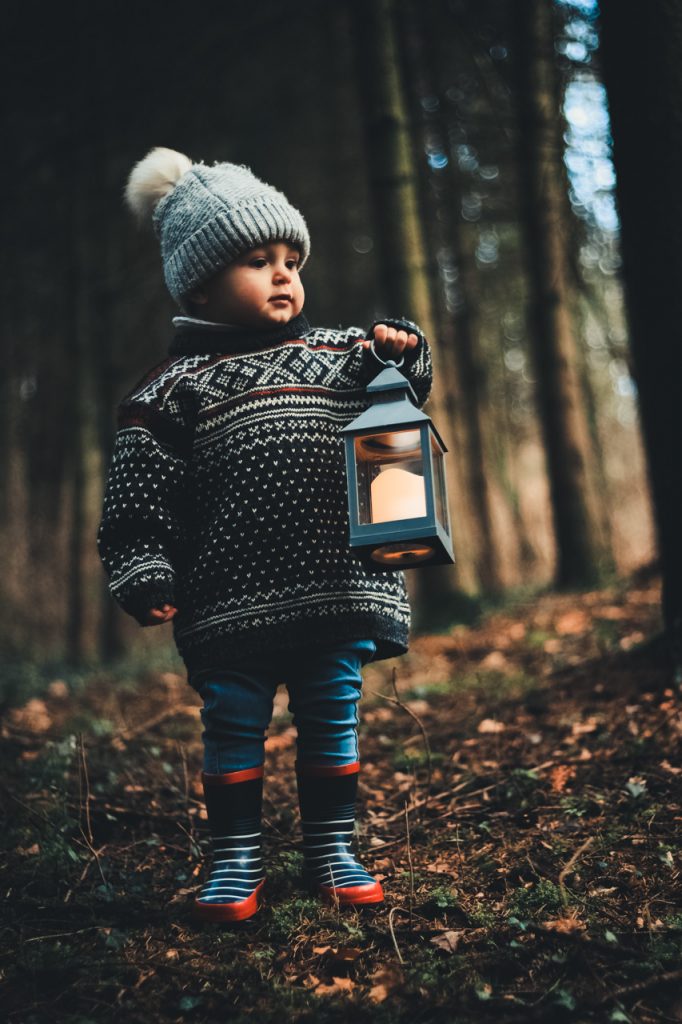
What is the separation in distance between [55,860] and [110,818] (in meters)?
0.36

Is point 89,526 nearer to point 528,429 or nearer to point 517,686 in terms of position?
point 517,686

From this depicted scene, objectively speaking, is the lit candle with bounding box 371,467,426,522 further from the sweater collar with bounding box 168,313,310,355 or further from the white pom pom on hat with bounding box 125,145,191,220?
the white pom pom on hat with bounding box 125,145,191,220

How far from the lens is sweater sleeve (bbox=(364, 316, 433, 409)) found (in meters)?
2.64

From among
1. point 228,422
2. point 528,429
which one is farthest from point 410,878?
point 528,429

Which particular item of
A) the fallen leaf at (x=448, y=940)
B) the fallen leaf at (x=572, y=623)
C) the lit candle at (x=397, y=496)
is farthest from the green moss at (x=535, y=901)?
the fallen leaf at (x=572, y=623)

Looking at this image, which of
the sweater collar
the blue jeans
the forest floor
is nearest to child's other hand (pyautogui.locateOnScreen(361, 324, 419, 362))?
the sweater collar

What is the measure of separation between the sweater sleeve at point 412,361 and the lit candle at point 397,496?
41 centimetres

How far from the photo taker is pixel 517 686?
14.2 feet

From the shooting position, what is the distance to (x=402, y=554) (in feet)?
7.87

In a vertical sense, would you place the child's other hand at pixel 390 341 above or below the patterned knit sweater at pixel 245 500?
above

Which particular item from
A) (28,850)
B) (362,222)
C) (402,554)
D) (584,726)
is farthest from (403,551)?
(362,222)

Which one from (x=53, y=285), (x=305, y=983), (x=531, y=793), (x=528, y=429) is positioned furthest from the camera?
(x=528, y=429)

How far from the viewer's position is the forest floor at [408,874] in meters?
1.97

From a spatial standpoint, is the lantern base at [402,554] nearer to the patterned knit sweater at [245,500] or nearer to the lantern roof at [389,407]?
the patterned knit sweater at [245,500]
